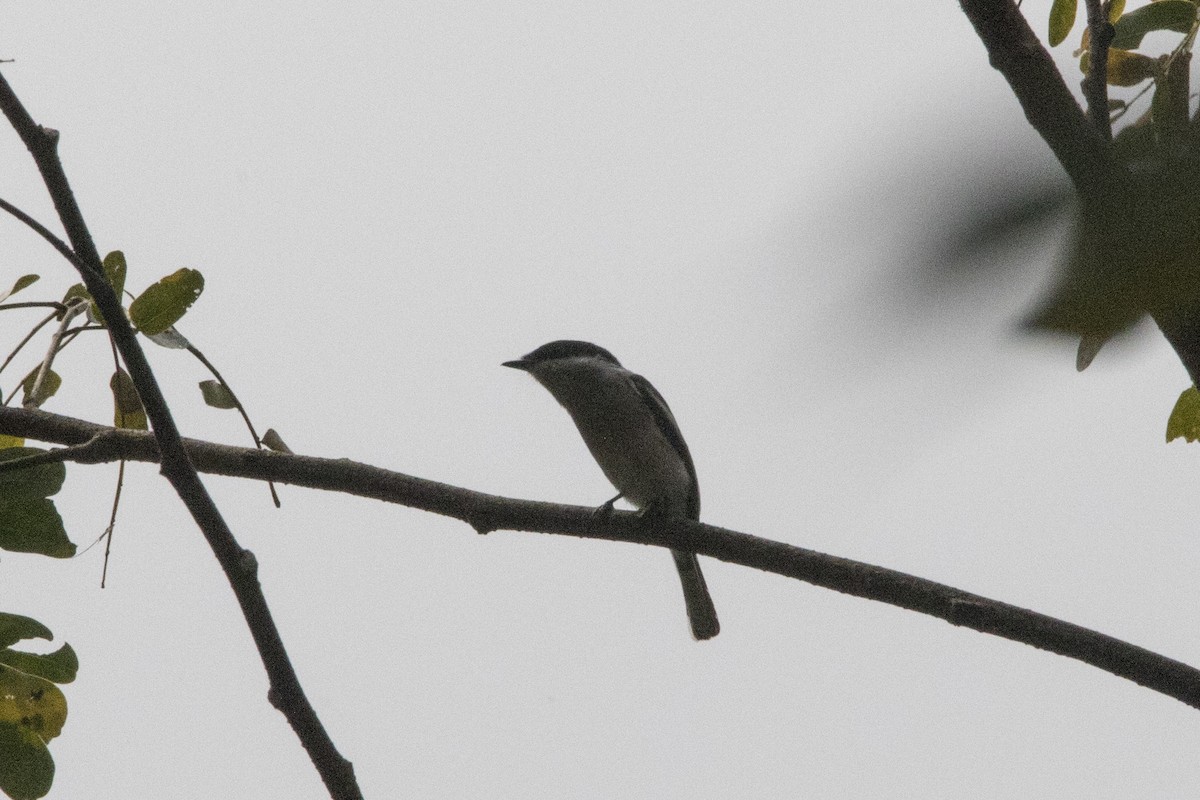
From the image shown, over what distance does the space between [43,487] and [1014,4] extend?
2.55 meters

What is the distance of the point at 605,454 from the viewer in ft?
20.4

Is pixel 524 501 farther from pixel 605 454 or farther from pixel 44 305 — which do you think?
pixel 605 454

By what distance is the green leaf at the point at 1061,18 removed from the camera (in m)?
3.08

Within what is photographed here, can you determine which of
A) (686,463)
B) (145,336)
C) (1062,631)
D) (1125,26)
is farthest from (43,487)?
(686,463)

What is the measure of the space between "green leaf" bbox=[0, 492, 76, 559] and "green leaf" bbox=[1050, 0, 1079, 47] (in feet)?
9.12

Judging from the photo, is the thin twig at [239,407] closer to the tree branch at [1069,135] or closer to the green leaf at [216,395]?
the green leaf at [216,395]

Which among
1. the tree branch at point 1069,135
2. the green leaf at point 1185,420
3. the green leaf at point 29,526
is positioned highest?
the green leaf at point 29,526

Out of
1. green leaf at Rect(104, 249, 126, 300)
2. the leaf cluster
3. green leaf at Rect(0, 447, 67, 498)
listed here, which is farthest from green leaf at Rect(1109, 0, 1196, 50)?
the leaf cluster

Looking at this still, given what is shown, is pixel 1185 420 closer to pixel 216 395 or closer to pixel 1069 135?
pixel 216 395

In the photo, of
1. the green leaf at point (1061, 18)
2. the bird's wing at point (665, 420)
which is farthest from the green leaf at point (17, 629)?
the bird's wing at point (665, 420)

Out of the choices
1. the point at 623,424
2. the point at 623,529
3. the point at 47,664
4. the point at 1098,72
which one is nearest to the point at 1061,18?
the point at 1098,72

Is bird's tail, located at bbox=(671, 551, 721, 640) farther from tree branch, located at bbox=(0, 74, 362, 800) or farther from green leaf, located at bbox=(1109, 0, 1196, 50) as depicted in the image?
green leaf, located at bbox=(1109, 0, 1196, 50)

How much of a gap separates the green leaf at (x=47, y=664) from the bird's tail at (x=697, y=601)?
419 cm

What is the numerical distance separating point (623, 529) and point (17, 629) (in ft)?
5.19
